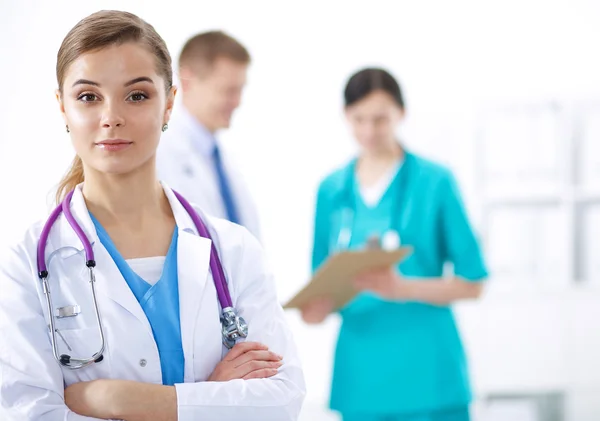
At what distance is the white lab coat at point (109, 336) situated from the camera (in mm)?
966

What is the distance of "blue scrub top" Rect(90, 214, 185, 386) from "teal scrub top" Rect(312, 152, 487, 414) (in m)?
1.27

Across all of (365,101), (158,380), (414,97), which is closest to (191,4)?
(414,97)

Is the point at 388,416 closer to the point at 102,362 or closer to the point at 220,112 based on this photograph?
the point at 220,112

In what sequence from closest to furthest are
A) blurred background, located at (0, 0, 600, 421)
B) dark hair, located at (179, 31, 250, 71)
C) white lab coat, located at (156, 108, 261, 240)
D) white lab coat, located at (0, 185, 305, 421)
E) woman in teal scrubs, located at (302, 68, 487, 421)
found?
white lab coat, located at (0, 185, 305, 421), white lab coat, located at (156, 108, 261, 240), dark hair, located at (179, 31, 250, 71), woman in teal scrubs, located at (302, 68, 487, 421), blurred background, located at (0, 0, 600, 421)

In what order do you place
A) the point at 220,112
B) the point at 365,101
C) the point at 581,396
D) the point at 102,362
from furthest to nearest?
the point at 581,396 < the point at 365,101 < the point at 220,112 < the point at 102,362

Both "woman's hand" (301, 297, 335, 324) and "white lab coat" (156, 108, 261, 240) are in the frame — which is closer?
"white lab coat" (156, 108, 261, 240)

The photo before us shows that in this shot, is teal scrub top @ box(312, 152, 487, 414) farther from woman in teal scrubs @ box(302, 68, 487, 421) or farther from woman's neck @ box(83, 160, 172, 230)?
woman's neck @ box(83, 160, 172, 230)

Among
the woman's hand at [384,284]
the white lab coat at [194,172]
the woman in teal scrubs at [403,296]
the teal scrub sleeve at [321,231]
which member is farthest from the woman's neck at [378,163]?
the white lab coat at [194,172]

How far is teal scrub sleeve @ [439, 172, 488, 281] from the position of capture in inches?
89.2

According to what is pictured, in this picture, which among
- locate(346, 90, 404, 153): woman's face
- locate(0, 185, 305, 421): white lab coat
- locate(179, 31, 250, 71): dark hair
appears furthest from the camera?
locate(346, 90, 404, 153): woman's face

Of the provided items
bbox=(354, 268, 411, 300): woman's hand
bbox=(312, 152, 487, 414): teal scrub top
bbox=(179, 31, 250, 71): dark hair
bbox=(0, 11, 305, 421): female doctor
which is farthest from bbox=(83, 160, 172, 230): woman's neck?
bbox=(312, 152, 487, 414): teal scrub top

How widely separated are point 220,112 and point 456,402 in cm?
104

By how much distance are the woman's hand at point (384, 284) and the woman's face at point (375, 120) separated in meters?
0.43

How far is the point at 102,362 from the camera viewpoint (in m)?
0.98
